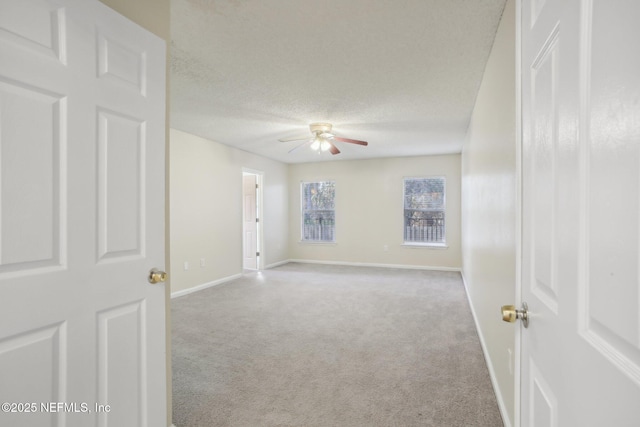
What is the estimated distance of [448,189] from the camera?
6.61m

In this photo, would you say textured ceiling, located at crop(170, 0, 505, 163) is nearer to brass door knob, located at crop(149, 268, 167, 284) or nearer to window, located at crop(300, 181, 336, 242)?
brass door knob, located at crop(149, 268, 167, 284)

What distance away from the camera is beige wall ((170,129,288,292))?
4.70 metres

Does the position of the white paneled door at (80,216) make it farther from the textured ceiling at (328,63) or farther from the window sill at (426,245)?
the window sill at (426,245)

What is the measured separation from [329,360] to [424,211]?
4.84 metres

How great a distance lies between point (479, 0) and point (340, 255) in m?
6.01

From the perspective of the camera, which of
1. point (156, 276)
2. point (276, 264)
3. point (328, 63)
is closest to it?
point (156, 276)

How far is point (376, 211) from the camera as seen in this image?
7113mm

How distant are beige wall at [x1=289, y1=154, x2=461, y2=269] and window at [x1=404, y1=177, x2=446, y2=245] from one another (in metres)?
0.14

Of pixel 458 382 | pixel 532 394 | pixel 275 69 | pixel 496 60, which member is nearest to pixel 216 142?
pixel 275 69

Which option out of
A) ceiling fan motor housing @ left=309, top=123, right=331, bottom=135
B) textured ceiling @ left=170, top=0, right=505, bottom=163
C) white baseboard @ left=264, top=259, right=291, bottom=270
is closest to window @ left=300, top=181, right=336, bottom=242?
white baseboard @ left=264, top=259, right=291, bottom=270

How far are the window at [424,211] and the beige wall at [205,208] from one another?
10.1 feet

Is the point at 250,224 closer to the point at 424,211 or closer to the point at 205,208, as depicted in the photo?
the point at 205,208

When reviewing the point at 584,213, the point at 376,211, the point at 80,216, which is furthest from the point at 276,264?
the point at 584,213

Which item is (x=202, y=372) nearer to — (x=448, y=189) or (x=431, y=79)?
(x=431, y=79)
